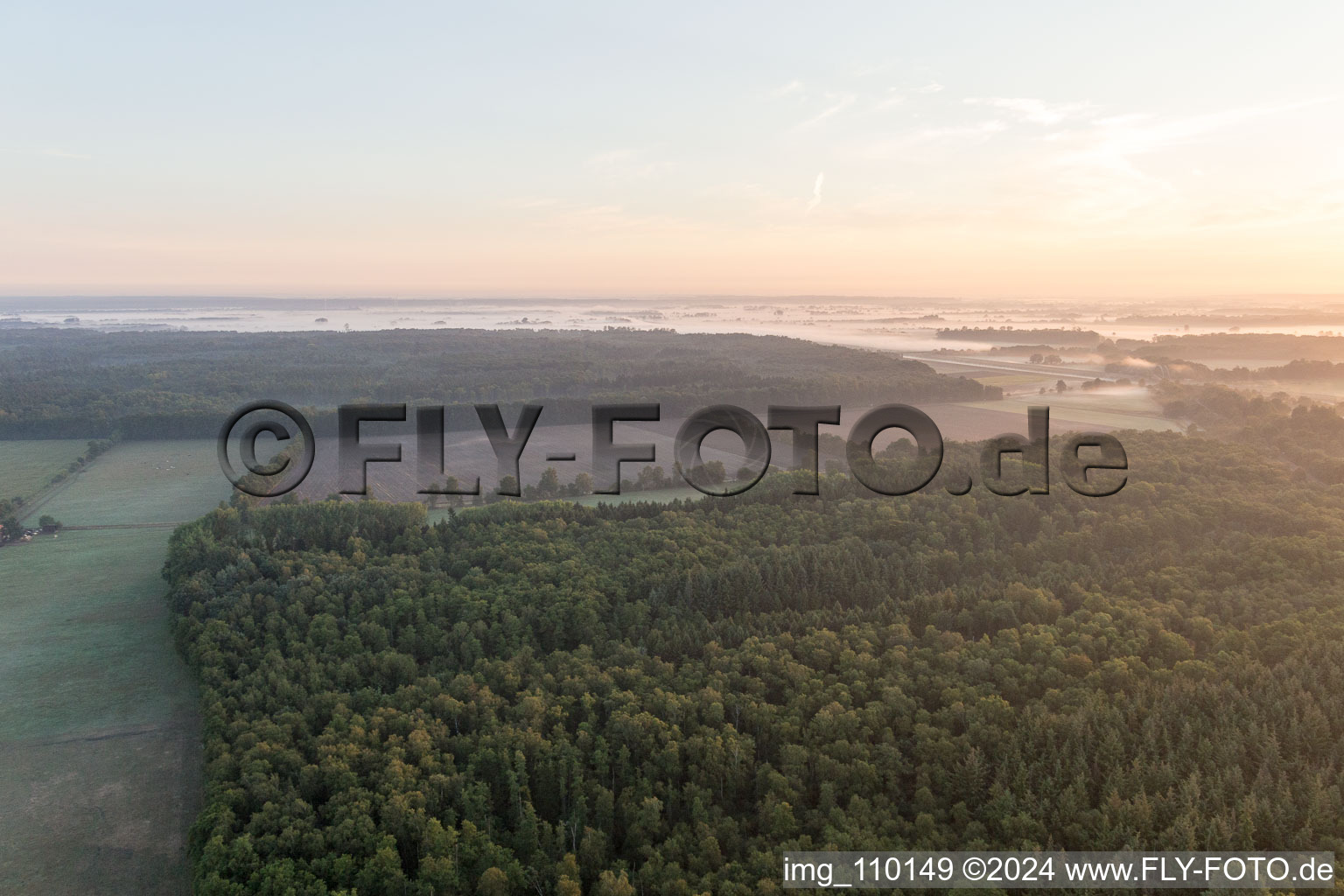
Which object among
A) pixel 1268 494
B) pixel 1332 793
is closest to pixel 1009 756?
pixel 1332 793

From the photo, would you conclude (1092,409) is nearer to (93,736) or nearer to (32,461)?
(93,736)

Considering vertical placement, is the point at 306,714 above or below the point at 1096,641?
below

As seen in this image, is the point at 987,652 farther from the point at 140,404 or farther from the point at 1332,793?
the point at 140,404

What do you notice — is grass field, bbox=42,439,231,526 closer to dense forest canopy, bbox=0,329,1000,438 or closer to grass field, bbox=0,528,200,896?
dense forest canopy, bbox=0,329,1000,438

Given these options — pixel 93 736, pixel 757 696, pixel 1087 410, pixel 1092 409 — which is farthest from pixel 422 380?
pixel 757 696

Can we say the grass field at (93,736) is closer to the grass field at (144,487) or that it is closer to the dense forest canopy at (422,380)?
the grass field at (144,487)

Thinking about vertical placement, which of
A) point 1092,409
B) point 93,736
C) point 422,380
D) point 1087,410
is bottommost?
point 93,736

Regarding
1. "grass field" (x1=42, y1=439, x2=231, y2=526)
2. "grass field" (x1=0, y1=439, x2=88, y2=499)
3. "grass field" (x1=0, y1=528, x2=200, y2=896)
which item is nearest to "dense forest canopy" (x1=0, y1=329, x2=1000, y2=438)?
"grass field" (x1=0, y1=439, x2=88, y2=499)
